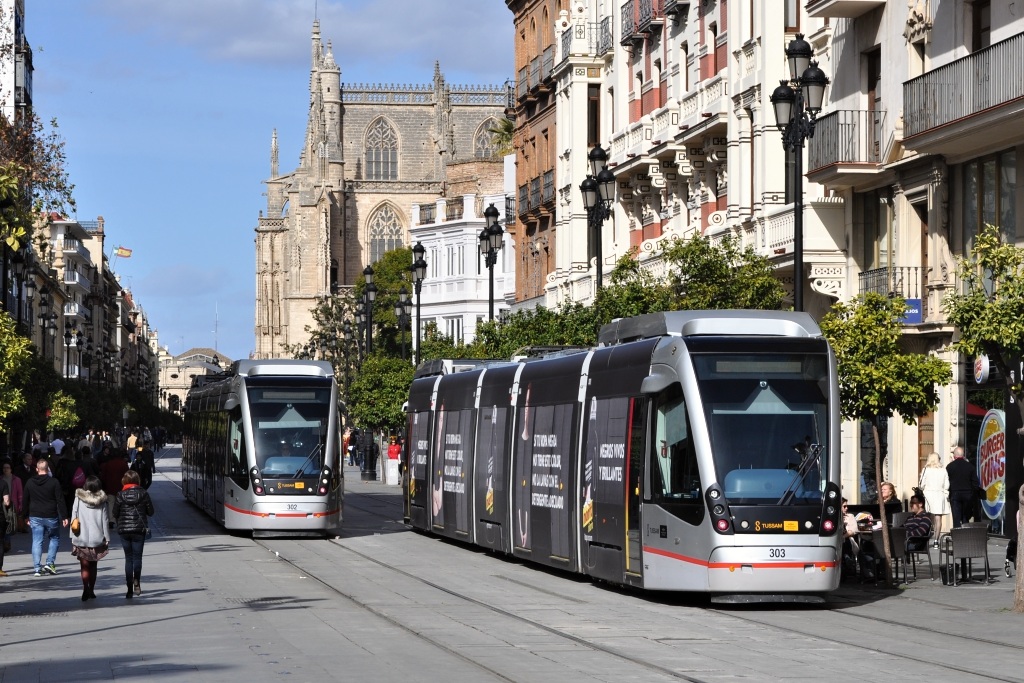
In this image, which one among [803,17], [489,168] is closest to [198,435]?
[803,17]

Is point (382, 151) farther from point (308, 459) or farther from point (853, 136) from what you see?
point (308, 459)

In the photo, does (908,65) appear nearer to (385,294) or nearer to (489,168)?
(489,168)

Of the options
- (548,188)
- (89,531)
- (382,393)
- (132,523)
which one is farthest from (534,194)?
(89,531)

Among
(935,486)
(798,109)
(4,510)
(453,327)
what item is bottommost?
(4,510)

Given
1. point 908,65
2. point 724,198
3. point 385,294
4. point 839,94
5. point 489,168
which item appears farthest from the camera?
point 385,294

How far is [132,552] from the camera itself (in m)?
20.5

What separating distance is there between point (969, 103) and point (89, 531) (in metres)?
14.7

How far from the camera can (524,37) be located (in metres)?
61.2

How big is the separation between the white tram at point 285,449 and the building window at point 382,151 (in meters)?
101

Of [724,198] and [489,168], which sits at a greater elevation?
[489,168]

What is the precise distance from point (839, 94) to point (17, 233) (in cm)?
1909

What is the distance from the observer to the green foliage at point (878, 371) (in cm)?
2239

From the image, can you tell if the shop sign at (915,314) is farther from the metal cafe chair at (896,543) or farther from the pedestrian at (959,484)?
the metal cafe chair at (896,543)

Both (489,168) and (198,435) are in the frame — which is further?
(489,168)
